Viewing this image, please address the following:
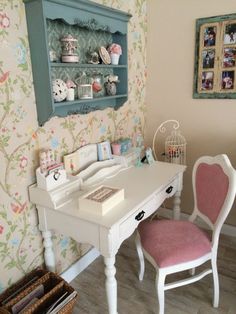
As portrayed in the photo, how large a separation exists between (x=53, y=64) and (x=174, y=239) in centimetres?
122

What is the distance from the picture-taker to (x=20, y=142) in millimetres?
1475

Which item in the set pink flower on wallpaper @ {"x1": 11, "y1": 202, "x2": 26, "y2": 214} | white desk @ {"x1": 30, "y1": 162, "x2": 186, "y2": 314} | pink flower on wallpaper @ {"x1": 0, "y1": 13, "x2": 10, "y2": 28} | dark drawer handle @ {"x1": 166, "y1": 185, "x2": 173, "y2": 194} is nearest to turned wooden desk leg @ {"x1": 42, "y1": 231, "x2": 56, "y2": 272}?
white desk @ {"x1": 30, "y1": 162, "x2": 186, "y2": 314}

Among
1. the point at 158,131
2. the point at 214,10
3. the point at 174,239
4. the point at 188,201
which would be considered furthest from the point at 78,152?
the point at 214,10

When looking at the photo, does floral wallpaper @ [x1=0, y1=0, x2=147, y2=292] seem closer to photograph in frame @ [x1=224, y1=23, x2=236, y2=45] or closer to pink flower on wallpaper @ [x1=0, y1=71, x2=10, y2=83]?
pink flower on wallpaper @ [x1=0, y1=71, x2=10, y2=83]

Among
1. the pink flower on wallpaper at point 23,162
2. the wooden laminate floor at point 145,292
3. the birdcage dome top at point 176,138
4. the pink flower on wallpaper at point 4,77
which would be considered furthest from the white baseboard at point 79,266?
the pink flower on wallpaper at point 4,77

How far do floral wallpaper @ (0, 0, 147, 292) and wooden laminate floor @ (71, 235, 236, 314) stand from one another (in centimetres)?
23

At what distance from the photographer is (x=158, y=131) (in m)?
2.59

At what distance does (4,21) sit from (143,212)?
48.7 inches

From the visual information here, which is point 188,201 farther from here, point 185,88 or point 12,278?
point 12,278

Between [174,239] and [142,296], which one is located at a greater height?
[174,239]

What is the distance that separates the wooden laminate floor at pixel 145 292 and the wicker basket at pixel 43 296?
259mm

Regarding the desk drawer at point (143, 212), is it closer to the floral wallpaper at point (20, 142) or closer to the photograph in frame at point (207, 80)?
the floral wallpaper at point (20, 142)

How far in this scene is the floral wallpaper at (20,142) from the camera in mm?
1360

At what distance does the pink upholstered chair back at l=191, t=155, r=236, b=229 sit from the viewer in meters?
1.48
